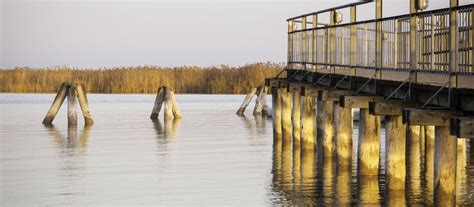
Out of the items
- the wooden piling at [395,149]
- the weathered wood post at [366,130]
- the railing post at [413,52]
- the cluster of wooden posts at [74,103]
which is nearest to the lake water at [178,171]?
the wooden piling at [395,149]

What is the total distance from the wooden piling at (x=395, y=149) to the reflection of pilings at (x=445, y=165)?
2.96 m

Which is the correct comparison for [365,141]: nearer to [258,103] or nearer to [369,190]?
[369,190]

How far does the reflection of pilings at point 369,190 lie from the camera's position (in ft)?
63.7

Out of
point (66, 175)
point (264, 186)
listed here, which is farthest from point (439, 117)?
point (66, 175)

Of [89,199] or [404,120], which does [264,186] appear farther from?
[404,120]

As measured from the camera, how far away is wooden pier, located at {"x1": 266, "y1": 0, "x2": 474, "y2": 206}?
15.9 meters

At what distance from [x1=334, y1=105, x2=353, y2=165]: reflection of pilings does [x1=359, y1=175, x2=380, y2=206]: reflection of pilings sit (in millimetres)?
2323

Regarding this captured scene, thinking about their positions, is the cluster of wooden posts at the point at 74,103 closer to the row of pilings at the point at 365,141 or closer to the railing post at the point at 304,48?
the row of pilings at the point at 365,141

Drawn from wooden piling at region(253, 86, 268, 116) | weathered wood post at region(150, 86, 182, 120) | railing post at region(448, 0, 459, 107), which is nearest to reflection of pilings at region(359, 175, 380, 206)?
railing post at region(448, 0, 459, 107)

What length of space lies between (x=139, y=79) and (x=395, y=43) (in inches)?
1798

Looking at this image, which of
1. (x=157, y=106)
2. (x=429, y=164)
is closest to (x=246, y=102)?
(x=157, y=106)

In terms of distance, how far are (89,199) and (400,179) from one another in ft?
17.3

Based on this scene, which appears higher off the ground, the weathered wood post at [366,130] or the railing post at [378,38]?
the railing post at [378,38]

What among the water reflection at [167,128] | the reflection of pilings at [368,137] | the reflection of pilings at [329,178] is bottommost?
the water reflection at [167,128]
